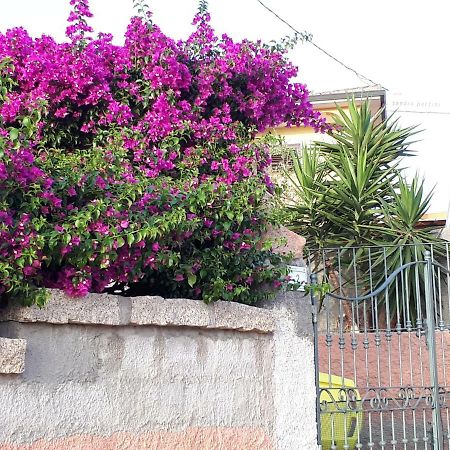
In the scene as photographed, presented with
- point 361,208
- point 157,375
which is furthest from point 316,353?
point 361,208

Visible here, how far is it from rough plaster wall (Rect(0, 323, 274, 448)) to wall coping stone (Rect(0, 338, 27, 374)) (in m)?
0.08

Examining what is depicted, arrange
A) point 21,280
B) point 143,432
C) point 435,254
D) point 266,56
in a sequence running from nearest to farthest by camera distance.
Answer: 1. point 21,280
2. point 143,432
3. point 266,56
4. point 435,254

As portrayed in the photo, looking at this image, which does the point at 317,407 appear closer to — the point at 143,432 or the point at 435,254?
the point at 143,432

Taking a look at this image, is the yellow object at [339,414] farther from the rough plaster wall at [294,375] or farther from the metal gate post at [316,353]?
the rough plaster wall at [294,375]

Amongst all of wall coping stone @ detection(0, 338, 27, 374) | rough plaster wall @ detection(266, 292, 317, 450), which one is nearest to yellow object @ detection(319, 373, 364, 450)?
rough plaster wall @ detection(266, 292, 317, 450)

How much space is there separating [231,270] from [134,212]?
2.53 feet

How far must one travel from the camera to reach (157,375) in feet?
12.9

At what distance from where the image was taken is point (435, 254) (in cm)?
952

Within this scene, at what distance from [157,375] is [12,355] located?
34.1 inches

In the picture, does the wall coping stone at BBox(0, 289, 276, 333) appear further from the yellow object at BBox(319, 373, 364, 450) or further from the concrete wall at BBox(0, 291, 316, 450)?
the yellow object at BBox(319, 373, 364, 450)

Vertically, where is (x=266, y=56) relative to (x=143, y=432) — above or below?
above

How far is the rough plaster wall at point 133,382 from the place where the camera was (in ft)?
11.3

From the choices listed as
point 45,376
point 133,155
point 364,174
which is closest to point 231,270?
point 133,155

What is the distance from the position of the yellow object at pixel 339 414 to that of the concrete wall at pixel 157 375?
0.21 meters
